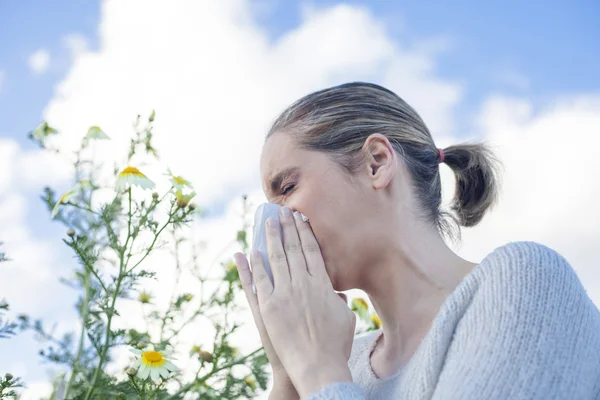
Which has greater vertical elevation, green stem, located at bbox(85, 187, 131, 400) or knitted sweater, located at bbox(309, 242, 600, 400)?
green stem, located at bbox(85, 187, 131, 400)

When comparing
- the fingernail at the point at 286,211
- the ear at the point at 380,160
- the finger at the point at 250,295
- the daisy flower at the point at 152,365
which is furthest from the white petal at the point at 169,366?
the ear at the point at 380,160

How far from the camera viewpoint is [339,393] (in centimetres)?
117

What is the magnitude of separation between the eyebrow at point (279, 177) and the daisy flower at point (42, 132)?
2.69 feet

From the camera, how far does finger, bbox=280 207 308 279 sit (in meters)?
1.44

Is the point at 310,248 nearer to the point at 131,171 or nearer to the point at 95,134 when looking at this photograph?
the point at 131,171

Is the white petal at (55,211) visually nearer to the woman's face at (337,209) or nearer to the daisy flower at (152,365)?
the daisy flower at (152,365)

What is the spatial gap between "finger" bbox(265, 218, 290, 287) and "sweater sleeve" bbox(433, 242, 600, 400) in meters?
0.41

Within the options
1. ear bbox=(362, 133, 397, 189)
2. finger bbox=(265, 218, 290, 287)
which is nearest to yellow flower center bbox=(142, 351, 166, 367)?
finger bbox=(265, 218, 290, 287)

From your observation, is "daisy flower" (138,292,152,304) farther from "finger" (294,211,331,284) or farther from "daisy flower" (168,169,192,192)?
"finger" (294,211,331,284)

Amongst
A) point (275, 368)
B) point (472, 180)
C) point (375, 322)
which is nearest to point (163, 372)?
point (275, 368)

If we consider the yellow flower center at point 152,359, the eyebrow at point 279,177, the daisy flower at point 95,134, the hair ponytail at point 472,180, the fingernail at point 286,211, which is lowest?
the yellow flower center at point 152,359

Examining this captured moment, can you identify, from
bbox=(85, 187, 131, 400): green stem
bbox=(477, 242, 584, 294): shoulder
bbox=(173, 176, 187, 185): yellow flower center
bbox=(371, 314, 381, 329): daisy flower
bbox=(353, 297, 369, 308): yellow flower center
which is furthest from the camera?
bbox=(353, 297, 369, 308): yellow flower center

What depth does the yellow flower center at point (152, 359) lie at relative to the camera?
5.15 ft

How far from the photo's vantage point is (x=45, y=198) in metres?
1.76
